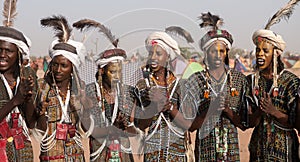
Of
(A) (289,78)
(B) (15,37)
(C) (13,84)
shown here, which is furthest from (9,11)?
(A) (289,78)

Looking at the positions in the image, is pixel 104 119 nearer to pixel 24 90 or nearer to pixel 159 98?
pixel 159 98

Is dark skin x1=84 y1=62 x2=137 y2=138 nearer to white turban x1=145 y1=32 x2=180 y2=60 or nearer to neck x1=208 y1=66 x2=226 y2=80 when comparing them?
white turban x1=145 y1=32 x2=180 y2=60

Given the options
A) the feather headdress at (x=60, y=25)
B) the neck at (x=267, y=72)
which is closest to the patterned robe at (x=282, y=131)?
the neck at (x=267, y=72)

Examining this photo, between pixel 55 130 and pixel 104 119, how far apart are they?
1.86 feet

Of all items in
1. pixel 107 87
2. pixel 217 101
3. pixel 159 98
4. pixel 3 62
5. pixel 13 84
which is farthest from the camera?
pixel 107 87

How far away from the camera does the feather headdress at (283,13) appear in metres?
5.10

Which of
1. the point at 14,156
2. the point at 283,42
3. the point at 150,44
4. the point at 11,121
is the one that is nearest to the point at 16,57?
the point at 11,121

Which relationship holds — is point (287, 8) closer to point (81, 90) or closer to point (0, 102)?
point (81, 90)

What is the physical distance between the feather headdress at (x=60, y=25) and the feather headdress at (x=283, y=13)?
86.3 inches

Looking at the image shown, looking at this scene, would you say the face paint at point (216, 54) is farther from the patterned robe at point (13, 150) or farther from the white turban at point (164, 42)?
the patterned robe at point (13, 150)

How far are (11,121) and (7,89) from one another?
12.8 inches

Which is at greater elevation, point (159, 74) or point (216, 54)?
point (216, 54)

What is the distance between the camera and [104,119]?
205 inches

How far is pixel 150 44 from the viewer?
5254mm
